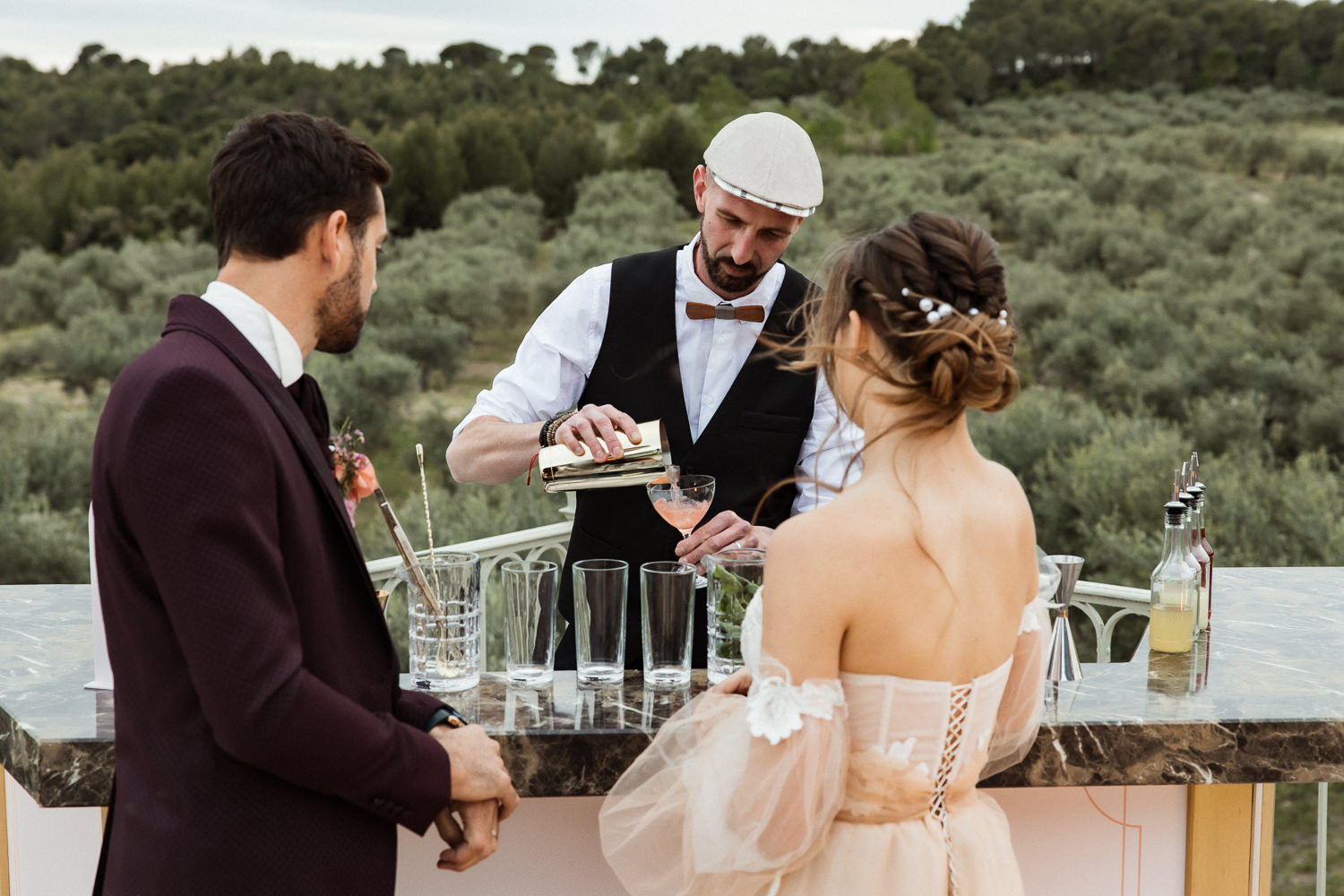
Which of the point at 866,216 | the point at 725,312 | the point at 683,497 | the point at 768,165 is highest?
the point at 768,165

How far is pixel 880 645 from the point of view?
5.32 feet

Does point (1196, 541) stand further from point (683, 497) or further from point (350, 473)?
point (350, 473)

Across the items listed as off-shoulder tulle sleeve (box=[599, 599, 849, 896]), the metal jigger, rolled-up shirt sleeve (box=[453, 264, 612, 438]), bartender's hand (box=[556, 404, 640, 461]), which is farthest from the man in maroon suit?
rolled-up shirt sleeve (box=[453, 264, 612, 438])

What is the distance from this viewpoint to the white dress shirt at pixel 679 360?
324cm

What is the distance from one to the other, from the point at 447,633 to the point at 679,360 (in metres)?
1.29

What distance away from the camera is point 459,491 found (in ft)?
32.3

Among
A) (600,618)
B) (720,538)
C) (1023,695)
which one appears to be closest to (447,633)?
(600,618)

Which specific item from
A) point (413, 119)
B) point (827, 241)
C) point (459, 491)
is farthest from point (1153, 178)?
point (459, 491)

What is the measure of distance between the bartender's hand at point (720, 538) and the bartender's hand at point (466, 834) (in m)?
0.82

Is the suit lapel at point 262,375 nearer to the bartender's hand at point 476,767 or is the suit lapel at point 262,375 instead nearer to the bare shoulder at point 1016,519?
the bartender's hand at point 476,767

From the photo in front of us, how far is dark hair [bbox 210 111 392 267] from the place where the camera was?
1.66 m

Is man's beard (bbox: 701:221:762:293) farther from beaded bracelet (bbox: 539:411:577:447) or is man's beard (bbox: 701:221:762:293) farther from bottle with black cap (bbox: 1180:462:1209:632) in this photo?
bottle with black cap (bbox: 1180:462:1209:632)

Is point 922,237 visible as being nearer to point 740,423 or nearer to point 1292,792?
point 740,423

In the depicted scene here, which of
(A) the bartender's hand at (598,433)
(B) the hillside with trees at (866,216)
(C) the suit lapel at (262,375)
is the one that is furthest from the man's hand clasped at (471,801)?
(B) the hillside with trees at (866,216)
